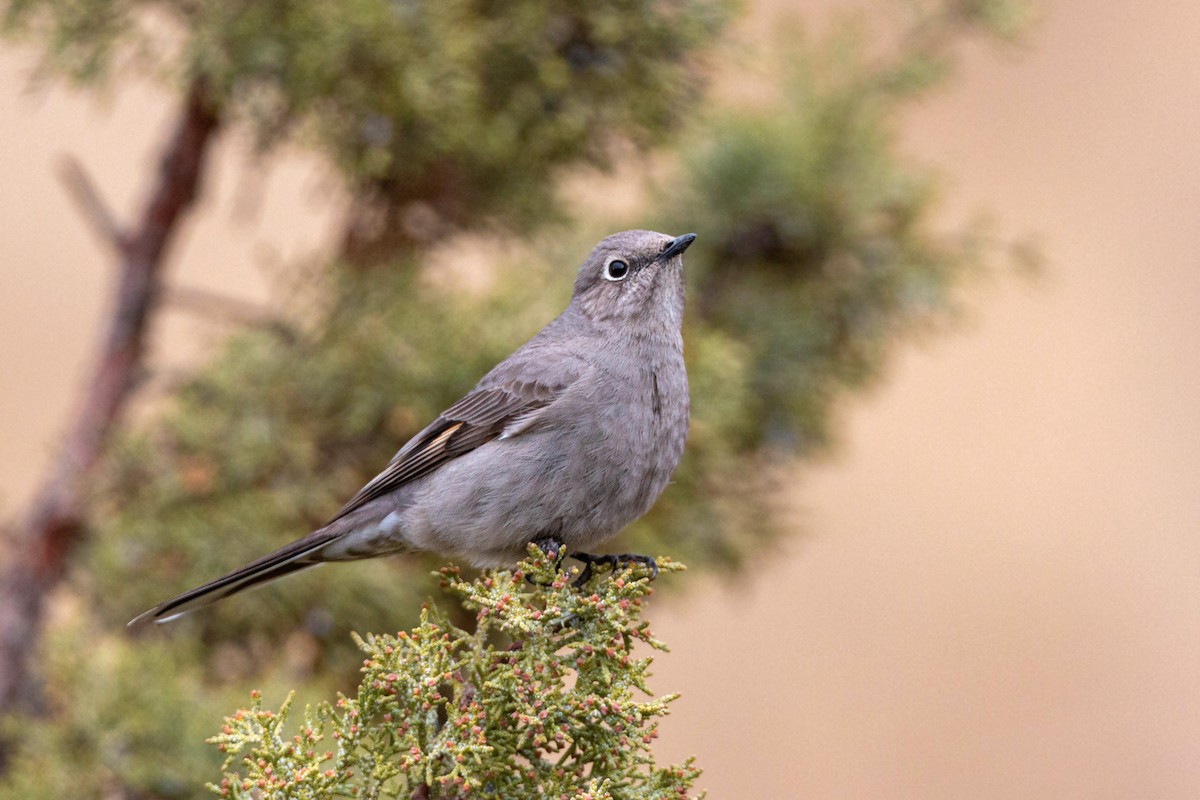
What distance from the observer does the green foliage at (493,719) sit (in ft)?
4.50

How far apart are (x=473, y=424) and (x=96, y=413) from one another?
92cm

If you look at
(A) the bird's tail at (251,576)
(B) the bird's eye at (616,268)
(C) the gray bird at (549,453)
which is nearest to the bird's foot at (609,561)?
(C) the gray bird at (549,453)

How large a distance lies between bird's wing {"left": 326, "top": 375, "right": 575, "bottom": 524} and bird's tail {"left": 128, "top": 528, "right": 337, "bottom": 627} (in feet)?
0.62

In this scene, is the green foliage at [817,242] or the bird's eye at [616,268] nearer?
the bird's eye at [616,268]

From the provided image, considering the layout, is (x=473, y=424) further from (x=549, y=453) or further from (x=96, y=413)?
(x=96, y=413)

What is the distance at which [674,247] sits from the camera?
7.64ft

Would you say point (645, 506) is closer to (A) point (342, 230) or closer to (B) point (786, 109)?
(A) point (342, 230)

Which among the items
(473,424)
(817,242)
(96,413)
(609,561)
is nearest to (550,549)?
(609,561)

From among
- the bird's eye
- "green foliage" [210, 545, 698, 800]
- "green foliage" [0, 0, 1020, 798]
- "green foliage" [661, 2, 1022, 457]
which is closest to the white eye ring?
the bird's eye

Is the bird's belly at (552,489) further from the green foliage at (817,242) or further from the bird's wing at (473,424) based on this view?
the green foliage at (817,242)

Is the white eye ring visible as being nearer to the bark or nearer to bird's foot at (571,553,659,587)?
bird's foot at (571,553,659,587)

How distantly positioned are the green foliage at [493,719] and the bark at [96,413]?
127 centimetres

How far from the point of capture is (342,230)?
3012 millimetres

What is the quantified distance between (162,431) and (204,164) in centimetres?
60
